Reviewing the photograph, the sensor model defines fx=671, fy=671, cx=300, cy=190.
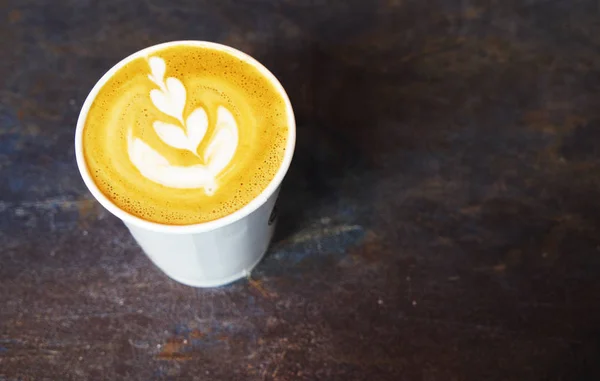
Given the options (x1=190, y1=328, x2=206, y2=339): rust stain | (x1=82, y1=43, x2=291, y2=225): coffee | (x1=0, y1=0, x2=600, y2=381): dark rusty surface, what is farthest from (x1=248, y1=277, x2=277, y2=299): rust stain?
(x1=82, y1=43, x2=291, y2=225): coffee

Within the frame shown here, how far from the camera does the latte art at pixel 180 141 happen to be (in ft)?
2.79

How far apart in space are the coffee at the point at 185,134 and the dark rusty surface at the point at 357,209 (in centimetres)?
30

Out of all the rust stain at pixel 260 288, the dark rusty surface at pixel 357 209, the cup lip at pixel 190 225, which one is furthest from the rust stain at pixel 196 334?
the cup lip at pixel 190 225

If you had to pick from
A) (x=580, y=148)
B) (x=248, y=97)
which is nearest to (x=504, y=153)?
(x=580, y=148)

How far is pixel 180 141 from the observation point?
873mm

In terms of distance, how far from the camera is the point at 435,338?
1.06 m

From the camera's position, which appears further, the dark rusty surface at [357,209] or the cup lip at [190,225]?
the dark rusty surface at [357,209]

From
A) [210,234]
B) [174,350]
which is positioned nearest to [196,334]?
[174,350]

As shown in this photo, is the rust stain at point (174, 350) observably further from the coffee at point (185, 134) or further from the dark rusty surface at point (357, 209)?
A: the coffee at point (185, 134)

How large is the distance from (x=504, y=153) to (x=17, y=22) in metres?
0.94

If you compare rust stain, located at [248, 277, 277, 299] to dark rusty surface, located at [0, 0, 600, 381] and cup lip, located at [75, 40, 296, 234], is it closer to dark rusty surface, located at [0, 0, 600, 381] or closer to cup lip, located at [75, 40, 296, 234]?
dark rusty surface, located at [0, 0, 600, 381]

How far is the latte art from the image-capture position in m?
0.85

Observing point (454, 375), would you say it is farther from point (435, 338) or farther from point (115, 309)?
point (115, 309)

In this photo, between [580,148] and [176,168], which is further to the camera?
[580,148]
